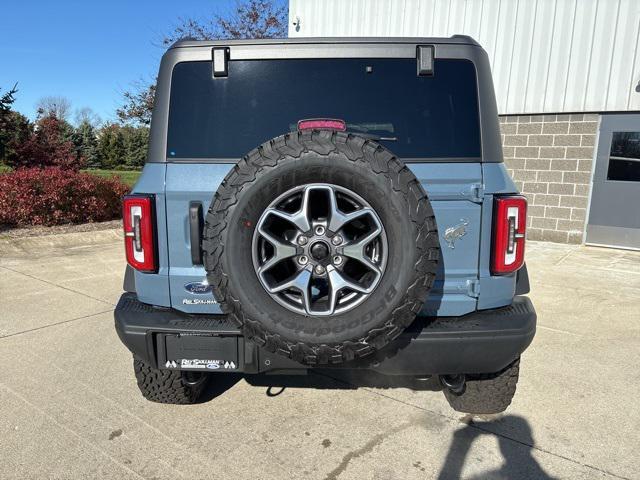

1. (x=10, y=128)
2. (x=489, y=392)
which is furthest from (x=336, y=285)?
(x=10, y=128)

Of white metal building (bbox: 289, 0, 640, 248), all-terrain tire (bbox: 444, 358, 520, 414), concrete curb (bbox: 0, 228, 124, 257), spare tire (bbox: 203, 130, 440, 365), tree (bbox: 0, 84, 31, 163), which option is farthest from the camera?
tree (bbox: 0, 84, 31, 163)

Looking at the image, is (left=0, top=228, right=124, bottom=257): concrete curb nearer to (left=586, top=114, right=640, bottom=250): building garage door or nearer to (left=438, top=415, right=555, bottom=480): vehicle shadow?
(left=438, top=415, right=555, bottom=480): vehicle shadow

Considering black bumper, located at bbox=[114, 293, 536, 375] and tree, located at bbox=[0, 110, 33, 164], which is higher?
tree, located at bbox=[0, 110, 33, 164]

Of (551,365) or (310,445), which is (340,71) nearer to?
(310,445)

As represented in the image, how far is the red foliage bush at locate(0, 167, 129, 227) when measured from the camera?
8.63m

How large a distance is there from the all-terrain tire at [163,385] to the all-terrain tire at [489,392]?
1.56m


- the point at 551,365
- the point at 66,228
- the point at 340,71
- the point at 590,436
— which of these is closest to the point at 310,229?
the point at 340,71

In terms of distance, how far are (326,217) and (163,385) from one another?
149cm

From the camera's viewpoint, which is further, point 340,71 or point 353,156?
point 340,71

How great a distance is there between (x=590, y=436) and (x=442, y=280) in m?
1.34

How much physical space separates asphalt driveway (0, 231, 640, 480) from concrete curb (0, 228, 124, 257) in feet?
12.4

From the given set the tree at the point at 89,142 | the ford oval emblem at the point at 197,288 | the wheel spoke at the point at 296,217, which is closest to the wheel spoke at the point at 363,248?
the wheel spoke at the point at 296,217

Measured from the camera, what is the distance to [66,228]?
29.5ft

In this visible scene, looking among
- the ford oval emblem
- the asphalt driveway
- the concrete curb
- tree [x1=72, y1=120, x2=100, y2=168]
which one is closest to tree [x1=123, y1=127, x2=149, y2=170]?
tree [x1=72, y1=120, x2=100, y2=168]
